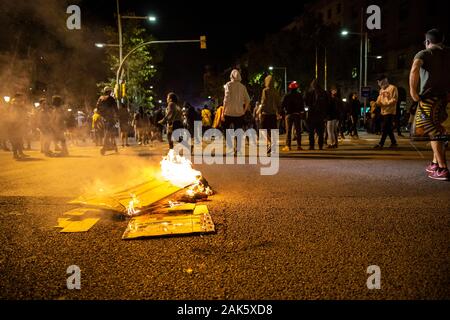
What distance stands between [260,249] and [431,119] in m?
4.29

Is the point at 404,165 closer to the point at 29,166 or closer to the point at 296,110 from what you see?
the point at 296,110

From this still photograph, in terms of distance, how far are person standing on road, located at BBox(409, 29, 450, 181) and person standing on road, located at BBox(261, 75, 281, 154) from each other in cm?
478

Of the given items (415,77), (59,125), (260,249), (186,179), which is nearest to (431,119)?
(415,77)

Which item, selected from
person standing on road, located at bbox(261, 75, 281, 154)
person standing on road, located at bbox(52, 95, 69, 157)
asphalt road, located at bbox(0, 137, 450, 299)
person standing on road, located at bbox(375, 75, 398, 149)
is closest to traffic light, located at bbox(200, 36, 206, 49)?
person standing on road, located at bbox(52, 95, 69, 157)

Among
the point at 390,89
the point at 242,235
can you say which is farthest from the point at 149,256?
the point at 390,89

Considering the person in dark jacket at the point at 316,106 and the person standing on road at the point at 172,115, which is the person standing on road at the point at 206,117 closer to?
the person standing on road at the point at 172,115

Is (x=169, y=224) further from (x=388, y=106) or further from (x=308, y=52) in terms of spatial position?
(x=308, y=52)

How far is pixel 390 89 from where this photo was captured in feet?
35.8

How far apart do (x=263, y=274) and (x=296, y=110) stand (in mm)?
9177

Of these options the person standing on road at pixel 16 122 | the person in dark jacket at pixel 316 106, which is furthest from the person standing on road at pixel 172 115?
the person standing on road at pixel 16 122

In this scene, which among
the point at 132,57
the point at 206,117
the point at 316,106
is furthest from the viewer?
the point at 132,57

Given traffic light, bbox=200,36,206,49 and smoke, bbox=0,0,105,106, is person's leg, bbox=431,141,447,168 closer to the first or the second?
smoke, bbox=0,0,105,106

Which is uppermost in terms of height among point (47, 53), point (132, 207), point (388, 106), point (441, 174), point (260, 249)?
point (47, 53)

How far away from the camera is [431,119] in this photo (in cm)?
605
